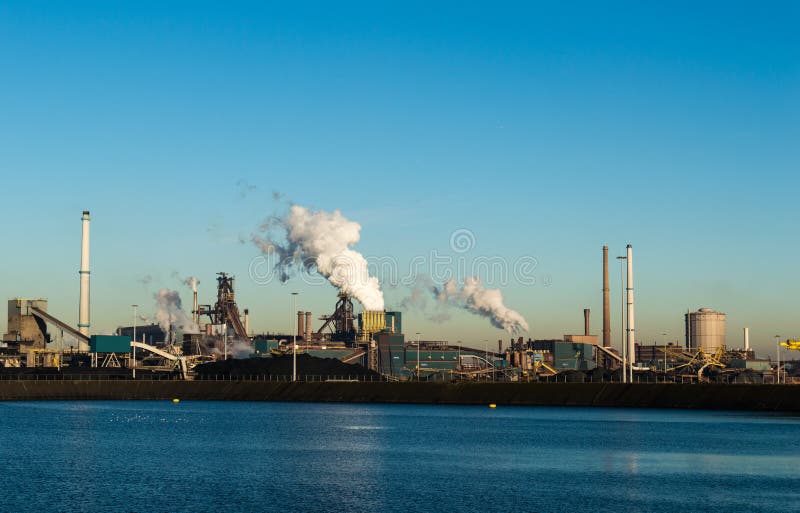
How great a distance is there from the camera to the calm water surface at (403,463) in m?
62.8

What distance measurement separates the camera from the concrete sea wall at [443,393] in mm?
150250

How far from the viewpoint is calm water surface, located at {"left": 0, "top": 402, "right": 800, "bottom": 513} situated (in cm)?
6281

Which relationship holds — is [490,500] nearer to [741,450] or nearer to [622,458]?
[622,458]

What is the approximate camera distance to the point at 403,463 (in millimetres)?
82938

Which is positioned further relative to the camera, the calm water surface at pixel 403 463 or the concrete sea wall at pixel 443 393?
the concrete sea wall at pixel 443 393

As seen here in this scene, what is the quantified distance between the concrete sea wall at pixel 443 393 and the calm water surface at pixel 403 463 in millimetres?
11009

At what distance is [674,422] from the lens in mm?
125188

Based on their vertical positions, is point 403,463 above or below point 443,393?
below

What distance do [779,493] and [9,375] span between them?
164 meters

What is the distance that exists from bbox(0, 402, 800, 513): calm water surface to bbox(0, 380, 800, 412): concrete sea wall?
11009 mm

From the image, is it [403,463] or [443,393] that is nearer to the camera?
[403,463]

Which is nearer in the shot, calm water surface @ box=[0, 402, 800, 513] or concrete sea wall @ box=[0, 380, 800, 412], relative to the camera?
calm water surface @ box=[0, 402, 800, 513]

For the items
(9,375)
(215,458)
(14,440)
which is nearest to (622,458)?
(215,458)

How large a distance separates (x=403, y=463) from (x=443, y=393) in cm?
9277
